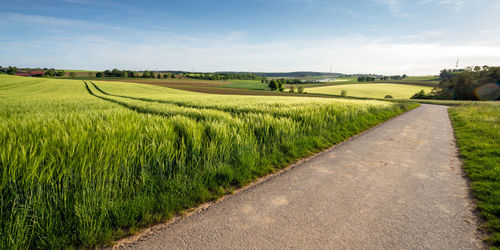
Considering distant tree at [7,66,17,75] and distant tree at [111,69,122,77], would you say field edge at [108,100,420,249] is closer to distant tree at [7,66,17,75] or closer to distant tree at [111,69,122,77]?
distant tree at [111,69,122,77]

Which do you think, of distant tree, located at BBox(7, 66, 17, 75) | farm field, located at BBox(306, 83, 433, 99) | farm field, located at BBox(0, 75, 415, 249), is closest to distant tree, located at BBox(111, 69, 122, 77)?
distant tree, located at BBox(7, 66, 17, 75)

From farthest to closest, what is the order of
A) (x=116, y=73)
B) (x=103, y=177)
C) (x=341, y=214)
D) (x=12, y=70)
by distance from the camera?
(x=116, y=73) < (x=12, y=70) < (x=341, y=214) < (x=103, y=177)

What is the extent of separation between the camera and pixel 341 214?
10.7ft

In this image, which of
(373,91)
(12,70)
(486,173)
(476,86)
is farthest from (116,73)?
(476,86)

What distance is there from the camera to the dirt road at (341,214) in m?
2.67

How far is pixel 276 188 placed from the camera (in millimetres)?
4148

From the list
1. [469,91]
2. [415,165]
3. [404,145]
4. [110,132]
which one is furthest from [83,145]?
[469,91]

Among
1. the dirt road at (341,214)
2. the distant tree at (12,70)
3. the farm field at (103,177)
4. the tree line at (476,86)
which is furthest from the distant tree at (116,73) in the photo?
the tree line at (476,86)

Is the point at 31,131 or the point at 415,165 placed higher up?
the point at 31,131

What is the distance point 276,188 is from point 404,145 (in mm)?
6414

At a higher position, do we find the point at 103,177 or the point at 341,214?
the point at 103,177

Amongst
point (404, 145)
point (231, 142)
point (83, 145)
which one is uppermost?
point (83, 145)

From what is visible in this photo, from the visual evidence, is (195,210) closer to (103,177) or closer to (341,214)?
(103,177)

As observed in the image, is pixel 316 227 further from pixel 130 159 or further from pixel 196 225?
pixel 130 159
